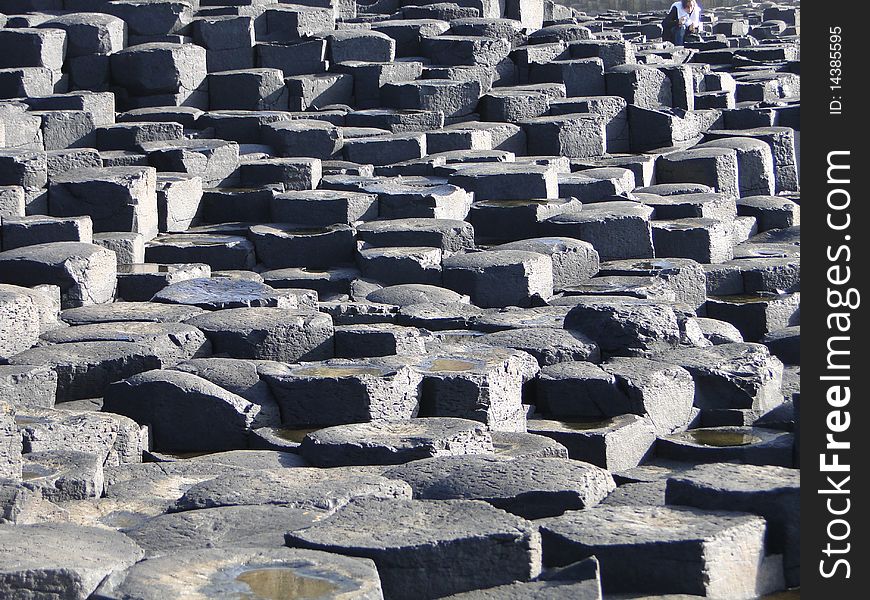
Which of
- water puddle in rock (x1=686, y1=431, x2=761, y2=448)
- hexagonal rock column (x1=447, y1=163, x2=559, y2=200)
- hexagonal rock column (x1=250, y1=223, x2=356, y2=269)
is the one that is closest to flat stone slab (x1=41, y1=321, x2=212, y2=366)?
hexagonal rock column (x1=250, y1=223, x2=356, y2=269)

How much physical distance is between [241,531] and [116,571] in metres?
0.54

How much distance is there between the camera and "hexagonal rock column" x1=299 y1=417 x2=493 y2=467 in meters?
4.65

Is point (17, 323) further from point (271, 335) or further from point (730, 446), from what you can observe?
point (730, 446)

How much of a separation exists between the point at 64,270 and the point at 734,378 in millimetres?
3506

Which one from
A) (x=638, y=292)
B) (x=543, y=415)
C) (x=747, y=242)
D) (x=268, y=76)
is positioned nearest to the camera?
(x=543, y=415)

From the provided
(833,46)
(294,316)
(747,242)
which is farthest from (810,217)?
(747,242)

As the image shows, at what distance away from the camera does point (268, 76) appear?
37.3 feet

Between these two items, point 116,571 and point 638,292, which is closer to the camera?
point 116,571

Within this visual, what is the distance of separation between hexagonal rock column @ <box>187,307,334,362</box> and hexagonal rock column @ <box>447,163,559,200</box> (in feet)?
10.3

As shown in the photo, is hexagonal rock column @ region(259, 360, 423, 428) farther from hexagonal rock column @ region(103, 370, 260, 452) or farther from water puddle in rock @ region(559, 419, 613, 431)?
water puddle in rock @ region(559, 419, 613, 431)

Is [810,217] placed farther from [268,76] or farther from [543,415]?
[268,76]

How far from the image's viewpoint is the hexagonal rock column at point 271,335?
602 centimetres

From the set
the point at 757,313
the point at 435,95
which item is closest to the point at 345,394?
the point at 757,313

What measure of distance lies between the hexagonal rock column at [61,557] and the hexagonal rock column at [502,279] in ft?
13.1
